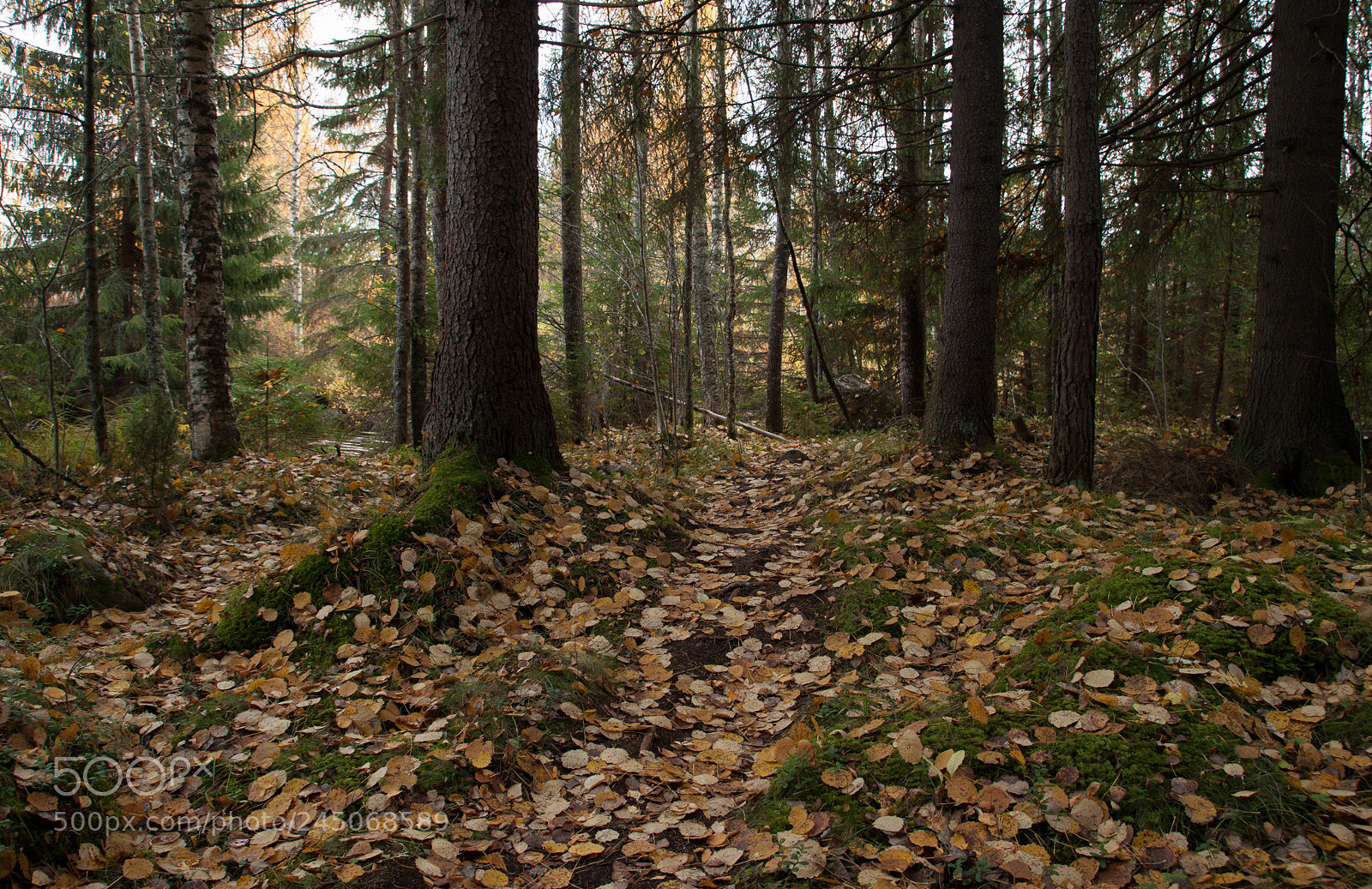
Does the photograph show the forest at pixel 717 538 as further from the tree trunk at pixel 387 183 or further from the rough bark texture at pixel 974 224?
the tree trunk at pixel 387 183

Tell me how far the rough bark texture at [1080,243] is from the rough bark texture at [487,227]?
3.75 metres

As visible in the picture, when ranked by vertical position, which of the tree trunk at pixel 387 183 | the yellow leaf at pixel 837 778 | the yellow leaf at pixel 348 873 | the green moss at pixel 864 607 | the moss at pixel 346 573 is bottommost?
the yellow leaf at pixel 348 873

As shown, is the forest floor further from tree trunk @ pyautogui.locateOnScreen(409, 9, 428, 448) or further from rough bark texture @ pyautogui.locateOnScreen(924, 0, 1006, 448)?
tree trunk @ pyautogui.locateOnScreen(409, 9, 428, 448)

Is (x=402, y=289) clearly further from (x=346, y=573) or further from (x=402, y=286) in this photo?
(x=346, y=573)

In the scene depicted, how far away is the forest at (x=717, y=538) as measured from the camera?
195 cm

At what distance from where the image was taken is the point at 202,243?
652 cm

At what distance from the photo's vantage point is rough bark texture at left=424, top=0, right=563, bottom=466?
4.23 m

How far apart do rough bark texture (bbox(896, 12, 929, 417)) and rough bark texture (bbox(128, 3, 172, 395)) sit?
9.14 meters

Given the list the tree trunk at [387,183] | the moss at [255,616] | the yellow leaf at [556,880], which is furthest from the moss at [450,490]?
the tree trunk at [387,183]

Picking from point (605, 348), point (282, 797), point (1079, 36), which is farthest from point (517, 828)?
point (605, 348)

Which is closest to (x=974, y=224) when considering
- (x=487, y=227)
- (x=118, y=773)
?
(x=487, y=227)

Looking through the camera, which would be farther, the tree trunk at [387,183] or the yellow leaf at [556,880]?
the tree trunk at [387,183]

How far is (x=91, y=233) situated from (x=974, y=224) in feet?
26.2

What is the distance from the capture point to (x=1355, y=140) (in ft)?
20.3
